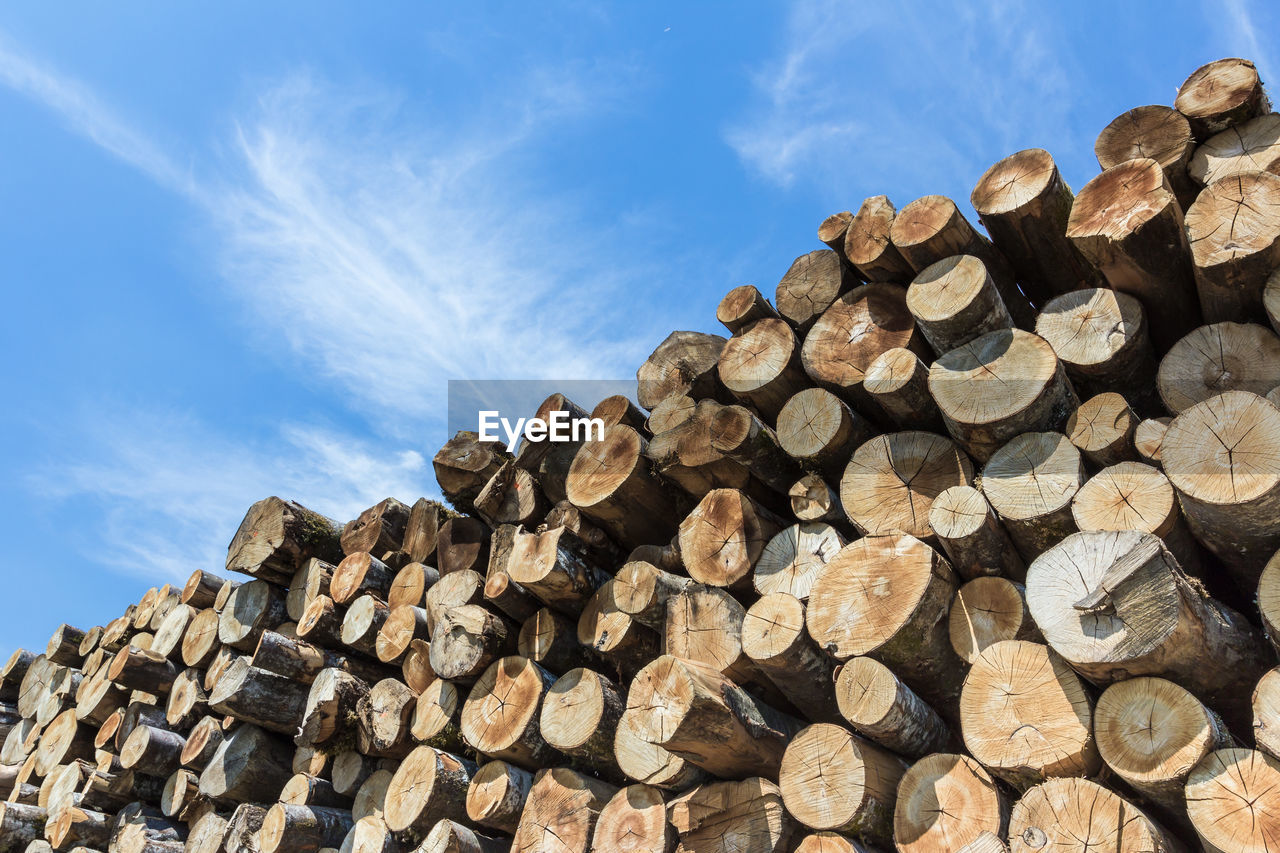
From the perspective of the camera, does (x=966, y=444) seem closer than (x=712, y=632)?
Yes

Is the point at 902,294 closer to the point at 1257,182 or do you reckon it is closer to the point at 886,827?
the point at 1257,182

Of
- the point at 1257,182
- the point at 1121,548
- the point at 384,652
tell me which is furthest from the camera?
the point at 384,652

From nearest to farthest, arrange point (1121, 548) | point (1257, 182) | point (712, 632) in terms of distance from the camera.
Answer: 1. point (1121, 548)
2. point (1257, 182)
3. point (712, 632)

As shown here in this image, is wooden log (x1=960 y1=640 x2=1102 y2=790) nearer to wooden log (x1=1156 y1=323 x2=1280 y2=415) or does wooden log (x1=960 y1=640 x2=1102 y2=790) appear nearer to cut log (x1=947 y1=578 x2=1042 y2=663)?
cut log (x1=947 y1=578 x2=1042 y2=663)

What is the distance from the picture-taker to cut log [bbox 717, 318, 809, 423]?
12.1ft

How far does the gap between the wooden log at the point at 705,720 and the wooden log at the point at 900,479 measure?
2.51 ft

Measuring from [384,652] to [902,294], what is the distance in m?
2.94

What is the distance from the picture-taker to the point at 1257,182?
9.32 feet

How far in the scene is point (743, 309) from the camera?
392cm

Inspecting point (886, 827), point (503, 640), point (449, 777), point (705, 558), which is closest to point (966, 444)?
point (705, 558)

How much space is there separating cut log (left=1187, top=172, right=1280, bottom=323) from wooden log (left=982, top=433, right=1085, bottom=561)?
0.70 metres

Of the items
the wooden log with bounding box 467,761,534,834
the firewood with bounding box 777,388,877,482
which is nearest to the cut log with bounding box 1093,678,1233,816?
the firewood with bounding box 777,388,877,482

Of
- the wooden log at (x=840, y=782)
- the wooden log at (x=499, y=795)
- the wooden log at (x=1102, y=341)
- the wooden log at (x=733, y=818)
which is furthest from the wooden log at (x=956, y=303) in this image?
the wooden log at (x=499, y=795)

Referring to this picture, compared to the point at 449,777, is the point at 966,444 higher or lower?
higher
